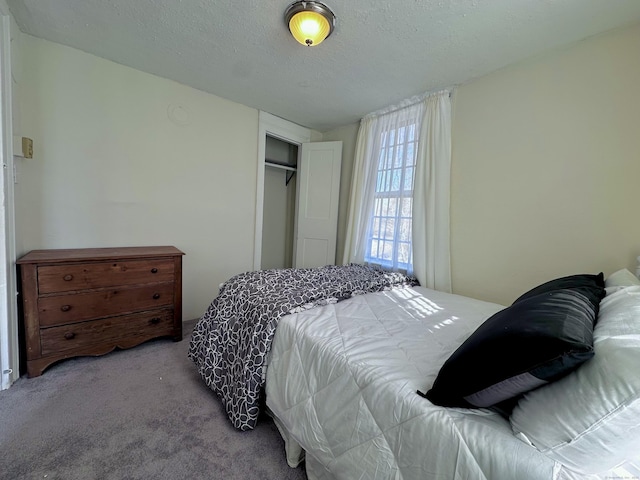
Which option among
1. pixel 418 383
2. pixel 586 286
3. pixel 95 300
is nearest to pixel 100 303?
pixel 95 300

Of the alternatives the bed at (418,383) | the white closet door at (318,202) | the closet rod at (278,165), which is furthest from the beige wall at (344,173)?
the bed at (418,383)

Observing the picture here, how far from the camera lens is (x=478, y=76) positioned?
2.12 metres

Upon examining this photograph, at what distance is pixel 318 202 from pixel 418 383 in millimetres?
2704

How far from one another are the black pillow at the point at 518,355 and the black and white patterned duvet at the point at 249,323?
865 mm

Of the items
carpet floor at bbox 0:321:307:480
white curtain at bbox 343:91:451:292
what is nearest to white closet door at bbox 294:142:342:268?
white curtain at bbox 343:91:451:292

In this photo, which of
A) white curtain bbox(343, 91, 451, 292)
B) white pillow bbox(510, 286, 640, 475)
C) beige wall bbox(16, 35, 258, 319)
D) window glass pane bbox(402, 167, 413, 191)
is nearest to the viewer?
white pillow bbox(510, 286, 640, 475)

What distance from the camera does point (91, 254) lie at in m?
1.95

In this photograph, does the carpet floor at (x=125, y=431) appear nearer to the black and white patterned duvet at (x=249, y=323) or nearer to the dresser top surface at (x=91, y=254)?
the black and white patterned duvet at (x=249, y=323)

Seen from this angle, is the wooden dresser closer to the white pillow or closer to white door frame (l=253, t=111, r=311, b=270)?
white door frame (l=253, t=111, r=311, b=270)

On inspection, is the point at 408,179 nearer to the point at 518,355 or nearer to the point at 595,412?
the point at 518,355

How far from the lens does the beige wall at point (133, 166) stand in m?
1.95

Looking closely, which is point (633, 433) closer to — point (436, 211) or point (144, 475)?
point (144, 475)

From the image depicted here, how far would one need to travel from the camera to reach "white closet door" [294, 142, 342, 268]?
10.8 feet

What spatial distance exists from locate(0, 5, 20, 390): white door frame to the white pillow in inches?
99.0
